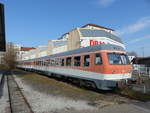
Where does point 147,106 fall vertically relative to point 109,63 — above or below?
below

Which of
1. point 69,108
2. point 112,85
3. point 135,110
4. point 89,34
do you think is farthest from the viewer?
point 89,34

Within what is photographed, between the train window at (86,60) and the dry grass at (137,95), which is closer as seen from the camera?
the dry grass at (137,95)

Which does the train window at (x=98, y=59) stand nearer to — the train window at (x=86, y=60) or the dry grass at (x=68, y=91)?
the train window at (x=86, y=60)

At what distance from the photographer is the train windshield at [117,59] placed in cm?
1038

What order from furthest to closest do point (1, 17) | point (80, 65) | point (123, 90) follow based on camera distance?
point (1, 17) → point (80, 65) → point (123, 90)

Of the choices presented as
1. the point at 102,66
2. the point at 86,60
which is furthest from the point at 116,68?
the point at 86,60

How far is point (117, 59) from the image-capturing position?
35.0 feet

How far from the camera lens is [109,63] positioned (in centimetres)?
1012

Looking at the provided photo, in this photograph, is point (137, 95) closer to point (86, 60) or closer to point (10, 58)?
point (86, 60)

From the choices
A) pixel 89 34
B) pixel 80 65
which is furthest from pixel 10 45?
pixel 80 65

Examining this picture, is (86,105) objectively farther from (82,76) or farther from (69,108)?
(82,76)

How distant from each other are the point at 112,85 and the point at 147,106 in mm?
2622

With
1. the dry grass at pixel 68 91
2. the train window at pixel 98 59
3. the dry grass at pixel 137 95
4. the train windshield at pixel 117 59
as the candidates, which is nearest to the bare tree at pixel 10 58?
the dry grass at pixel 68 91

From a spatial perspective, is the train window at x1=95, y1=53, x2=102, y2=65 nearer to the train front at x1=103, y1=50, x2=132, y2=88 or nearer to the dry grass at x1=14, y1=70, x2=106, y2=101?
the train front at x1=103, y1=50, x2=132, y2=88
